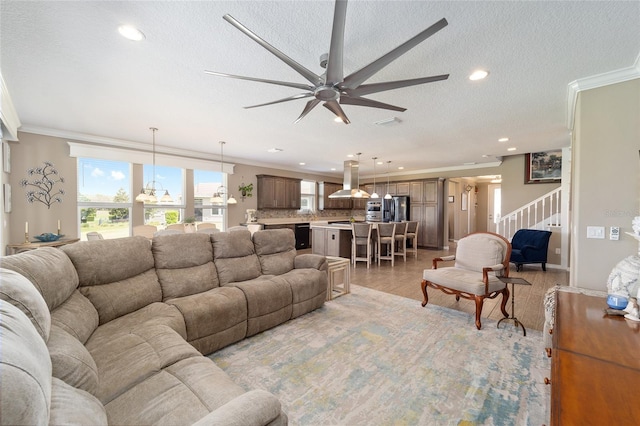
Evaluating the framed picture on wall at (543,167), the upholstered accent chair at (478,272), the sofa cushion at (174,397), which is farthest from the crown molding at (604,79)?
the framed picture on wall at (543,167)

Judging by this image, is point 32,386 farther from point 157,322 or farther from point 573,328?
point 573,328

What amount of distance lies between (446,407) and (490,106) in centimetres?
333

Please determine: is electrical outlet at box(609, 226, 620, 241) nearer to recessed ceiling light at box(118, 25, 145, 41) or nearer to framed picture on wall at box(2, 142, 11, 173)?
recessed ceiling light at box(118, 25, 145, 41)

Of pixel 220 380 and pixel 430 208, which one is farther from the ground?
pixel 430 208

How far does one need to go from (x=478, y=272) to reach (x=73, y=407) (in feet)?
12.1

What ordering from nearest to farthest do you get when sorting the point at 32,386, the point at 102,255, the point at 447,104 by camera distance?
the point at 32,386
the point at 102,255
the point at 447,104

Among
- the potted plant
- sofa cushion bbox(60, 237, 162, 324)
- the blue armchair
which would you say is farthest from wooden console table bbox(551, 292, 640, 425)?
the potted plant

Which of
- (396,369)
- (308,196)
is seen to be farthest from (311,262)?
(308,196)

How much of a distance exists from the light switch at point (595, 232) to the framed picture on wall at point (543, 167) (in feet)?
14.3

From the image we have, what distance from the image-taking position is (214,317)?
2.28 m

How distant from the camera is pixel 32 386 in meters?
0.62

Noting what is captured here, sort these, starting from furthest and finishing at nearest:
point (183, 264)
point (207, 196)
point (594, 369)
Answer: point (207, 196) < point (183, 264) < point (594, 369)

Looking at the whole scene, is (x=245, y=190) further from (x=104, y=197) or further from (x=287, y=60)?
(x=287, y=60)

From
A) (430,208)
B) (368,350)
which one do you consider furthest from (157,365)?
(430,208)
